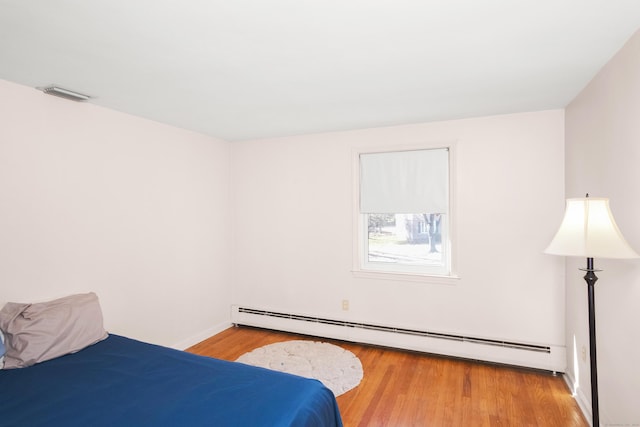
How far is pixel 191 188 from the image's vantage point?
3801 millimetres

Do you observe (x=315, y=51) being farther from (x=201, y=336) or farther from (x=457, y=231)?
(x=201, y=336)

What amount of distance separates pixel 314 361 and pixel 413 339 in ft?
3.46

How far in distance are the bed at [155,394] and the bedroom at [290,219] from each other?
2.74ft

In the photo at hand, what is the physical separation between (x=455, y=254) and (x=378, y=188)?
1.04 metres

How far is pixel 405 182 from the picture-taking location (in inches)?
141

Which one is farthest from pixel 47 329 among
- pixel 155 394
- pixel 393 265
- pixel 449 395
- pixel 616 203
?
pixel 616 203

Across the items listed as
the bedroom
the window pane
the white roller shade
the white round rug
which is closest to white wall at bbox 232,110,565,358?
the bedroom

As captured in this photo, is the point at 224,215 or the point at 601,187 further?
the point at 224,215

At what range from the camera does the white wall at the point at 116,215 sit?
7.79 feet

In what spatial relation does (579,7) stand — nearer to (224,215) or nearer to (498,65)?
(498,65)

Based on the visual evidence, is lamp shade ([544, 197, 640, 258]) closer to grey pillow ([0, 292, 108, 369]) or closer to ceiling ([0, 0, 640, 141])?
ceiling ([0, 0, 640, 141])

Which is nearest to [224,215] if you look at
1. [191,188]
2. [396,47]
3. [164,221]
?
[191,188]

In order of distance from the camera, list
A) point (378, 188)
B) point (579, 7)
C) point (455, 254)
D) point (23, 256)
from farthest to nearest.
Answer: point (378, 188) → point (455, 254) → point (23, 256) → point (579, 7)

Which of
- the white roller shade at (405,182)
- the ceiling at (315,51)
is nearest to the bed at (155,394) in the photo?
the ceiling at (315,51)
